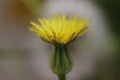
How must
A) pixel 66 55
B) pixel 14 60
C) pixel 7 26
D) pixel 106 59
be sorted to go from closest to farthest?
pixel 66 55 < pixel 106 59 < pixel 14 60 < pixel 7 26

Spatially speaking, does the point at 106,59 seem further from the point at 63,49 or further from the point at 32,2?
the point at 63,49

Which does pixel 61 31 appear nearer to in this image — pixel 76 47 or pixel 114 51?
pixel 114 51

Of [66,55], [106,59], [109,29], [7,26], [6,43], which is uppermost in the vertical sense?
[7,26]

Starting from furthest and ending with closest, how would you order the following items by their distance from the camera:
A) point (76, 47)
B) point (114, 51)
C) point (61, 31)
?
point (76, 47) → point (114, 51) → point (61, 31)

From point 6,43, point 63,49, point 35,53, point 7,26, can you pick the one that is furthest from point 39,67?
point 63,49

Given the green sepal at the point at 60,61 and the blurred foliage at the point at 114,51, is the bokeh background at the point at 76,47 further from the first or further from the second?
the green sepal at the point at 60,61

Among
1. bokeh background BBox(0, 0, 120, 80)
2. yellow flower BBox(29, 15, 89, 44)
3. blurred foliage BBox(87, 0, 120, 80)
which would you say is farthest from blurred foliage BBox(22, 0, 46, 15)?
yellow flower BBox(29, 15, 89, 44)

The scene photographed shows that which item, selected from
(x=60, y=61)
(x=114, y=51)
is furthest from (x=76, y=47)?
(x=60, y=61)

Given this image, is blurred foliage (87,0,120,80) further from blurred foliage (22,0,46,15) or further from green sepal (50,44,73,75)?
green sepal (50,44,73,75)
